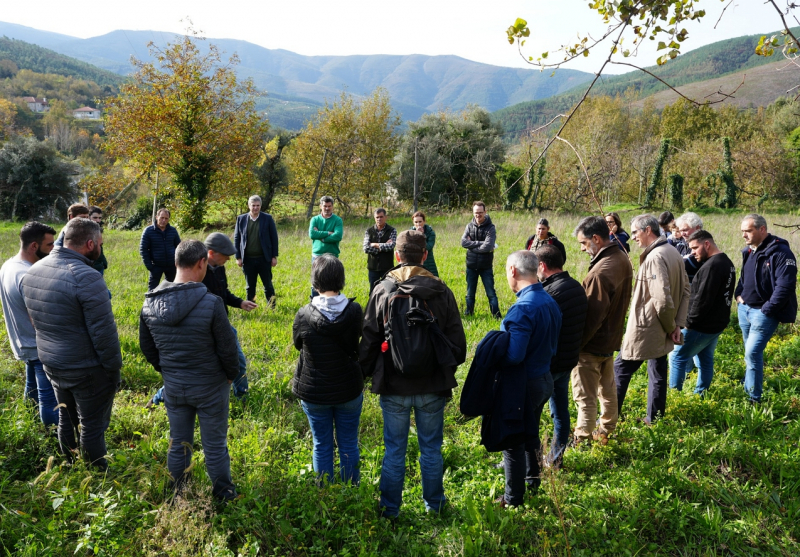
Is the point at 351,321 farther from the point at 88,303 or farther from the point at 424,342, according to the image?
the point at 88,303

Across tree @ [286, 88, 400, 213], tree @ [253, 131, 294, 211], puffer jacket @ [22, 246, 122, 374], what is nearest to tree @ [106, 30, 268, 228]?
tree @ [253, 131, 294, 211]

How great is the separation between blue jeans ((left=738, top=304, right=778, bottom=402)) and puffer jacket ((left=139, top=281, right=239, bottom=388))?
506 centimetres

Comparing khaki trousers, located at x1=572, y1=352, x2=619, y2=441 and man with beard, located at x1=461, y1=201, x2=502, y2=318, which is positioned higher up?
man with beard, located at x1=461, y1=201, x2=502, y2=318

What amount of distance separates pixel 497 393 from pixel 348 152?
24256 mm

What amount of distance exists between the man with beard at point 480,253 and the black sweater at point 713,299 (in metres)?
3.21

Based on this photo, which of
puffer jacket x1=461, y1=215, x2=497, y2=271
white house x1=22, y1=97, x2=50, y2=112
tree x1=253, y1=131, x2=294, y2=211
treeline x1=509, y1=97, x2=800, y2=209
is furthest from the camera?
white house x1=22, y1=97, x2=50, y2=112

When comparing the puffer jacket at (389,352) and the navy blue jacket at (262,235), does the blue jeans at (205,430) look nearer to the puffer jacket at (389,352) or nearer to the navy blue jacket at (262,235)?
the puffer jacket at (389,352)

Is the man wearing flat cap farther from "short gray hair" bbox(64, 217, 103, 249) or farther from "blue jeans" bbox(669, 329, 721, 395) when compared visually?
"blue jeans" bbox(669, 329, 721, 395)

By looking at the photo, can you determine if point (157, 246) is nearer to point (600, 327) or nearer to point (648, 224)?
point (600, 327)

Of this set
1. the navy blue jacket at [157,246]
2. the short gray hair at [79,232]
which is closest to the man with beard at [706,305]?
the short gray hair at [79,232]

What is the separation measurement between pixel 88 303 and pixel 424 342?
7.86ft

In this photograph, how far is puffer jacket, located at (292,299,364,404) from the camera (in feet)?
10.4

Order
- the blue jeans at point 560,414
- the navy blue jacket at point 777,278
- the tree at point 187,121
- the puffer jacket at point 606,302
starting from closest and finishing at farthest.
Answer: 1. the blue jeans at point 560,414
2. the puffer jacket at point 606,302
3. the navy blue jacket at point 777,278
4. the tree at point 187,121

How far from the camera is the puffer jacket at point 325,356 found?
3170 mm
